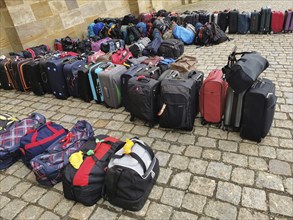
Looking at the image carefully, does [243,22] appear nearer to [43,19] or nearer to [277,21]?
[277,21]

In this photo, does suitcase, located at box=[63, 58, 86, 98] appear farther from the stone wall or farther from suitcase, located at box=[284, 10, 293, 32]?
suitcase, located at box=[284, 10, 293, 32]

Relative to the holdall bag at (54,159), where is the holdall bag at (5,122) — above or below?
above

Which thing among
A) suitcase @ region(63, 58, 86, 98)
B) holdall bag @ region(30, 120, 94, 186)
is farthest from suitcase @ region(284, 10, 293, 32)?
holdall bag @ region(30, 120, 94, 186)

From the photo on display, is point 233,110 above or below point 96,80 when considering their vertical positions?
below

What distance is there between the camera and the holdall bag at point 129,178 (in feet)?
7.95

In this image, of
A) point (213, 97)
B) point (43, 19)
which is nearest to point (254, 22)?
point (213, 97)

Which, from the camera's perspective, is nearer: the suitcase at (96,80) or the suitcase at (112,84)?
the suitcase at (112,84)

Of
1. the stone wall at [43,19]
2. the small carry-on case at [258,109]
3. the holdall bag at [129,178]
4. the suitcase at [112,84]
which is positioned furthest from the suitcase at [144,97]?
the stone wall at [43,19]

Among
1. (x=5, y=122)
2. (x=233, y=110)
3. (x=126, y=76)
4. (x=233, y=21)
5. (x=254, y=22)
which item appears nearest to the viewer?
(x=233, y=110)

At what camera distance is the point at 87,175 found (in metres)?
2.55

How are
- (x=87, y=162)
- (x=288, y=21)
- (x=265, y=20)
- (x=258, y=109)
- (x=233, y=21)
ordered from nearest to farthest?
(x=87, y=162) → (x=258, y=109) → (x=288, y=21) → (x=265, y=20) → (x=233, y=21)

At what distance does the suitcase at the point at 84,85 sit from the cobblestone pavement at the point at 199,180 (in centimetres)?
78

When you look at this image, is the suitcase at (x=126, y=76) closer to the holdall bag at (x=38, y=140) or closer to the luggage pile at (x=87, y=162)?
the luggage pile at (x=87, y=162)

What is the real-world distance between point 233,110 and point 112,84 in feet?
6.97
